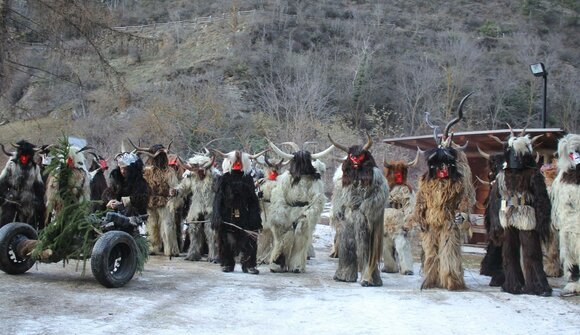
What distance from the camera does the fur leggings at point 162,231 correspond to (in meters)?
13.8

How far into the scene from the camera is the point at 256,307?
8055mm

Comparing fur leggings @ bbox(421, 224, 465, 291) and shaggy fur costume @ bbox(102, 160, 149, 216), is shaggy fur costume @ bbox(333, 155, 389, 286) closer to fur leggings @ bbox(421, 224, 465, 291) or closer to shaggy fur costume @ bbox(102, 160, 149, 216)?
fur leggings @ bbox(421, 224, 465, 291)

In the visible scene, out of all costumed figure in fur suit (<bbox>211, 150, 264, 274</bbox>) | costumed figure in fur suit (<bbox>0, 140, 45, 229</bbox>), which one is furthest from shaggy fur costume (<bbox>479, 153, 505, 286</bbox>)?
costumed figure in fur suit (<bbox>0, 140, 45, 229</bbox>)

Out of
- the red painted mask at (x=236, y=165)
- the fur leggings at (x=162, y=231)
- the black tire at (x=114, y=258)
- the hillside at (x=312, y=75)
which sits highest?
the hillside at (x=312, y=75)

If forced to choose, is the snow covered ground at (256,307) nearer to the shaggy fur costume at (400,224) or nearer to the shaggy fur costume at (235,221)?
the shaggy fur costume at (235,221)

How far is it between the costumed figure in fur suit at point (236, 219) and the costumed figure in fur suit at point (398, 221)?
2572 mm

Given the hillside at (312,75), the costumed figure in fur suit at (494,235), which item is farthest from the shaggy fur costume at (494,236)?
the hillside at (312,75)

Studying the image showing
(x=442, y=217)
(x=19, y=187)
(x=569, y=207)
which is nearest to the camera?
(x=569, y=207)

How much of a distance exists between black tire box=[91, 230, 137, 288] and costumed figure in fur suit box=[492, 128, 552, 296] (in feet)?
17.7

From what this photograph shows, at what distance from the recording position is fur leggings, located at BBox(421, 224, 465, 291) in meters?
9.70

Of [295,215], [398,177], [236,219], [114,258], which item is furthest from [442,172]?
[114,258]

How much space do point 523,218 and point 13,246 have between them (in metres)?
7.30

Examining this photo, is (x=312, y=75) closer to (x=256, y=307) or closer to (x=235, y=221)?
(x=235, y=221)

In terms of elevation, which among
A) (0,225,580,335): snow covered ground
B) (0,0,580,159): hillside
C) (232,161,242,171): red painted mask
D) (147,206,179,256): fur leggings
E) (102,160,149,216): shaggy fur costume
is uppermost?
(0,0,580,159): hillside
